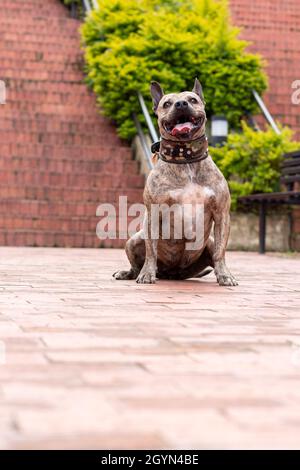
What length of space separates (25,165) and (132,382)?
10217 millimetres

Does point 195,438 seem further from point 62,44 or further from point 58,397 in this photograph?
point 62,44

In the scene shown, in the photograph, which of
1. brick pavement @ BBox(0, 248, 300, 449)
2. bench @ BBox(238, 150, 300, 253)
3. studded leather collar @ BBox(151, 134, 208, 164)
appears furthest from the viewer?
bench @ BBox(238, 150, 300, 253)

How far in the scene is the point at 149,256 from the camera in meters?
5.41

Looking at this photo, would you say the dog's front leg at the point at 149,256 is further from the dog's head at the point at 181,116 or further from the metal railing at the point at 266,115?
the metal railing at the point at 266,115

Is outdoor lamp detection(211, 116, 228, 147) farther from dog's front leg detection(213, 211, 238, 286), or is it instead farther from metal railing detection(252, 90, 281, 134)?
dog's front leg detection(213, 211, 238, 286)

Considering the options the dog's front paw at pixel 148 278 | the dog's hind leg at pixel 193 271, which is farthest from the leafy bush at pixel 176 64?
the dog's front paw at pixel 148 278

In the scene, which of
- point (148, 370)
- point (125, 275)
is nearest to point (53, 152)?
point (125, 275)

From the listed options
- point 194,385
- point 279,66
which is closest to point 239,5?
point 279,66

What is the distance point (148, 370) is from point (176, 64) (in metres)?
10.3

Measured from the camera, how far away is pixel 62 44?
15141 mm

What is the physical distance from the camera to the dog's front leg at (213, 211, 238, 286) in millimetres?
5328

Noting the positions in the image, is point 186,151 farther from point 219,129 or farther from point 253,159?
point 219,129

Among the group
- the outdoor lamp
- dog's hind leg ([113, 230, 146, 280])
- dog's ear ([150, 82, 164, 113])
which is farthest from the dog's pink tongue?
the outdoor lamp

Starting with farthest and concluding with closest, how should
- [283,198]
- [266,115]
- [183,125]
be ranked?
[266,115]
[283,198]
[183,125]
